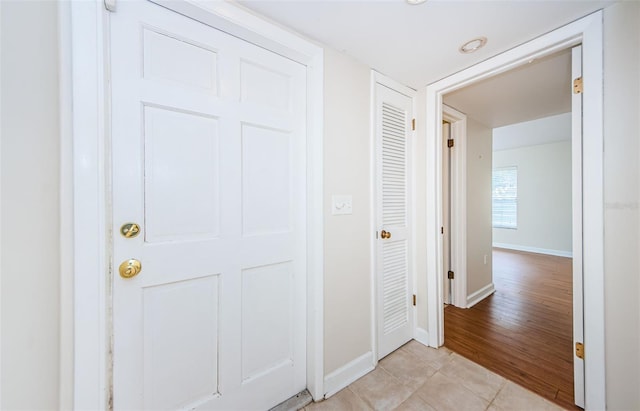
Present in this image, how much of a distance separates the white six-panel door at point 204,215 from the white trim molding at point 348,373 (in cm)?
19

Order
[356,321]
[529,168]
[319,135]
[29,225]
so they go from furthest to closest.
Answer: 1. [529,168]
2. [356,321]
3. [319,135]
4. [29,225]

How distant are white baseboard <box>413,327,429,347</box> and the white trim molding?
22.6 inches

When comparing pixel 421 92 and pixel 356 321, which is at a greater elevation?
pixel 421 92

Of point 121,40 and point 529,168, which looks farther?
point 529,168

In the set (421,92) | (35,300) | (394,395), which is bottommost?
(394,395)

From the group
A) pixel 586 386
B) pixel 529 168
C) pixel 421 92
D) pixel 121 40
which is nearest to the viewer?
pixel 121 40

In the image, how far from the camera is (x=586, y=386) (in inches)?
48.7

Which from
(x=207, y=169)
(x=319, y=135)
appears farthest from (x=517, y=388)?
(x=207, y=169)

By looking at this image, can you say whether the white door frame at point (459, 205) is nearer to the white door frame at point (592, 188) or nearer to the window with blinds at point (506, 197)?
the white door frame at point (592, 188)

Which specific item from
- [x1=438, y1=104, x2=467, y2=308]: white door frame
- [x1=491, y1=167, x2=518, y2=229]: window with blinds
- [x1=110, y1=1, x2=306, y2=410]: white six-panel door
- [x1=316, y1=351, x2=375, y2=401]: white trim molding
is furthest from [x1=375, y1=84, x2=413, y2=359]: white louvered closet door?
[x1=491, y1=167, x2=518, y2=229]: window with blinds

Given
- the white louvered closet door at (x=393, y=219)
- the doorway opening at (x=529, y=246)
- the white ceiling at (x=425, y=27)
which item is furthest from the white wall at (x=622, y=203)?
the white louvered closet door at (x=393, y=219)

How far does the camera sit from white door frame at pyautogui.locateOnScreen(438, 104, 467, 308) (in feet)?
8.40

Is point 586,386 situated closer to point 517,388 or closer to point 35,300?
point 517,388

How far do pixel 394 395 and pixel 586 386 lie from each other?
102 cm
